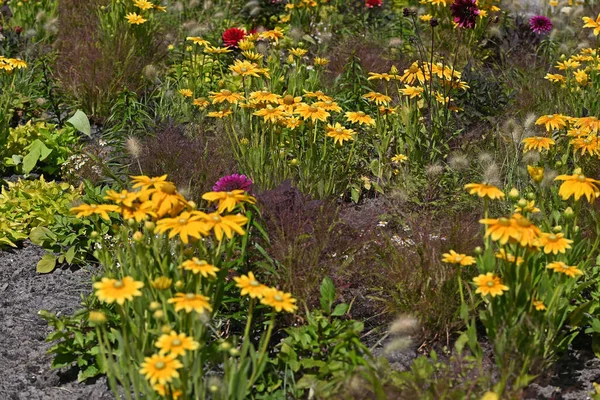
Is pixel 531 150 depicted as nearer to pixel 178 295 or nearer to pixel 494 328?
pixel 494 328

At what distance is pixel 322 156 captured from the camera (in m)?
4.76

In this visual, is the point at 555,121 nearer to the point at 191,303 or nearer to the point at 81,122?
the point at 191,303

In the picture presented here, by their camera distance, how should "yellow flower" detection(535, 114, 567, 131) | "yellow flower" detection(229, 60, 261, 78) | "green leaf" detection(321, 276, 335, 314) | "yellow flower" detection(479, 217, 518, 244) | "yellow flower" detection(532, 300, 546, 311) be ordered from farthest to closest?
"yellow flower" detection(229, 60, 261, 78) → "yellow flower" detection(535, 114, 567, 131) → "green leaf" detection(321, 276, 335, 314) → "yellow flower" detection(532, 300, 546, 311) → "yellow flower" detection(479, 217, 518, 244)

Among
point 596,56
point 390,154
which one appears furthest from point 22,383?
point 596,56

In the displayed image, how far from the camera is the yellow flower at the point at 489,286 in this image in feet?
10.2

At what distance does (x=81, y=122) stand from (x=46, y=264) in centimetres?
148

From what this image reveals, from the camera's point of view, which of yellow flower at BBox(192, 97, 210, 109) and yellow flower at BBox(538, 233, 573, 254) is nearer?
yellow flower at BBox(538, 233, 573, 254)

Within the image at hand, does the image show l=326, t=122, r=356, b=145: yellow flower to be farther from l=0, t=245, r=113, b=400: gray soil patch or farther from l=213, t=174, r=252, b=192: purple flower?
l=0, t=245, r=113, b=400: gray soil patch

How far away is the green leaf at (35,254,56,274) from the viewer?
14.3ft

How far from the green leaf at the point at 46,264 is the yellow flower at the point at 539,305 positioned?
7.95 feet

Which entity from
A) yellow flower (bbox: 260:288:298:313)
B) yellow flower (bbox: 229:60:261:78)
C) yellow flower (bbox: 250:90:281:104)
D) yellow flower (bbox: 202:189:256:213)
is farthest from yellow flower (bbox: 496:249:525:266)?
yellow flower (bbox: 229:60:261:78)

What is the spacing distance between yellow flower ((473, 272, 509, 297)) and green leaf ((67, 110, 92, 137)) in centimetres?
324

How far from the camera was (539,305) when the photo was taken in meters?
3.19

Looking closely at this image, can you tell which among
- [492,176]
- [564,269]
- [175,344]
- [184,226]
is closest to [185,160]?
[492,176]
